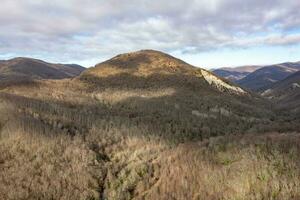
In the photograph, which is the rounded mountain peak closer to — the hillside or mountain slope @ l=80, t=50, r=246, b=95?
mountain slope @ l=80, t=50, r=246, b=95

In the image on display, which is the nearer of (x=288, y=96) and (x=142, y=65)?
(x=142, y=65)

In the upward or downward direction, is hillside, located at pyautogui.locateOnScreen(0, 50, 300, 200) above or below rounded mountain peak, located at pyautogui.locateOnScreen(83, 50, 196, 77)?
below

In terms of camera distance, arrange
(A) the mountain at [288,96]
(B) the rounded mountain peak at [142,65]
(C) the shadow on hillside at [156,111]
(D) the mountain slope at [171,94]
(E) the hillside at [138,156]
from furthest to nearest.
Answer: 1. (B) the rounded mountain peak at [142,65]
2. (A) the mountain at [288,96]
3. (D) the mountain slope at [171,94]
4. (C) the shadow on hillside at [156,111]
5. (E) the hillside at [138,156]

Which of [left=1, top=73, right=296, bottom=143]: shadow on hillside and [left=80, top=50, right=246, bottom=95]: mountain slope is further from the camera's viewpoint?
[left=80, top=50, right=246, bottom=95]: mountain slope

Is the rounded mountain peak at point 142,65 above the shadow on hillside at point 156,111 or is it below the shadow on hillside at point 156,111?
above

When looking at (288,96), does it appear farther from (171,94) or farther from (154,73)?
(171,94)

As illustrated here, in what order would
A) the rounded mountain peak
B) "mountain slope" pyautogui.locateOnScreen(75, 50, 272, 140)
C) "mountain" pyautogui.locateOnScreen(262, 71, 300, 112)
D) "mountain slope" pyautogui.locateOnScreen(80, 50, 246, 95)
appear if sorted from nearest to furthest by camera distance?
"mountain slope" pyautogui.locateOnScreen(75, 50, 272, 140)
"mountain slope" pyautogui.locateOnScreen(80, 50, 246, 95)
"mountain" pyautogui.locateOnScreen(262, 71, 300, 112)
the rounded mountain peak

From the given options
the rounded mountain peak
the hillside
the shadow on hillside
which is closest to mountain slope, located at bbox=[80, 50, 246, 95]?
the rounded mountain peak

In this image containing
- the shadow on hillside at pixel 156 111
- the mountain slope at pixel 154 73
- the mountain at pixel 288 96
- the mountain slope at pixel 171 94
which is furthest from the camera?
the mountain at pixel 288 96

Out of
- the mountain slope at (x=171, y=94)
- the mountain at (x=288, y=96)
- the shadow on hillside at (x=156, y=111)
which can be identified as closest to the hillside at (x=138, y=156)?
the shadow on hillside at (x=156, y=111)

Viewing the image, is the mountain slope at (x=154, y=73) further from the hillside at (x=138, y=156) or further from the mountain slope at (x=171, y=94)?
the hillside at (x=138, y=156)

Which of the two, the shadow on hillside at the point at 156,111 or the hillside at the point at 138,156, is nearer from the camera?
the hillside at the point at 138,156

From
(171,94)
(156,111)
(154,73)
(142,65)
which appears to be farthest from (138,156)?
(142,65)

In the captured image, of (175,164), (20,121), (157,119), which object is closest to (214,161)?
(175,164)
